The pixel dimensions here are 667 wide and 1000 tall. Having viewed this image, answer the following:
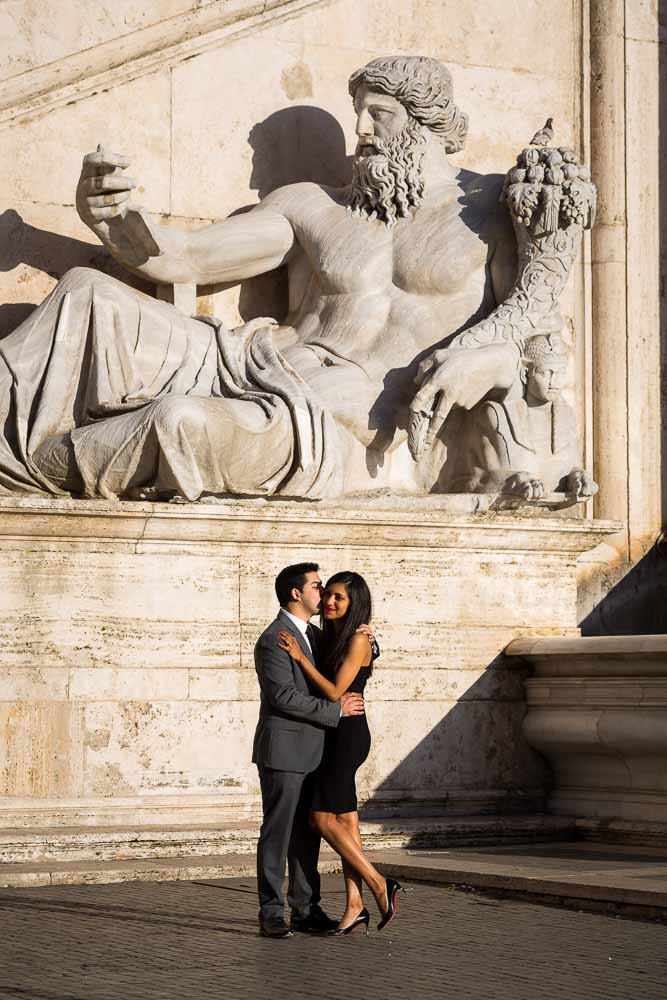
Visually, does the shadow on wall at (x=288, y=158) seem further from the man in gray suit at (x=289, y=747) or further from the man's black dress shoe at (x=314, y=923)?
the man's black dress shoe at (x=314, y=923)

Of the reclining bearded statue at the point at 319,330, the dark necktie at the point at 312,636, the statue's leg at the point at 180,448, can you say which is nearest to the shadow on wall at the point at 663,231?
the reclining bearded statue at the point at 319,330

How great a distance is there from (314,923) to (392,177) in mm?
4710

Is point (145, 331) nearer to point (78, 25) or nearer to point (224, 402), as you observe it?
point (224, 402)

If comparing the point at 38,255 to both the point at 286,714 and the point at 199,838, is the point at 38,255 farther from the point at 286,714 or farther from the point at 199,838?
the point at 286,714

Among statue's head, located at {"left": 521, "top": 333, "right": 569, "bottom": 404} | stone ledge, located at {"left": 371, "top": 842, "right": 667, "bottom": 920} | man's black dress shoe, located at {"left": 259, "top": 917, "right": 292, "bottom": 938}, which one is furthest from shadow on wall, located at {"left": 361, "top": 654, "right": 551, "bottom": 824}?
man's black dress shoe, located at {"left": 259, "top": 917, "right": 292, "bottom": 938}

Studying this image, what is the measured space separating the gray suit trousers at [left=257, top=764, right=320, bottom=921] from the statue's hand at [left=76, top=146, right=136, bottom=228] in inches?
148

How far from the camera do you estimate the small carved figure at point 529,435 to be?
9438 millimetres

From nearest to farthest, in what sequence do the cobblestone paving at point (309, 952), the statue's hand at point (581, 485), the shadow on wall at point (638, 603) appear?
the cobblestone paving at point (309, 952)
the statue's hand at point (581, 485)
the shadow on wall at point (638, 603)

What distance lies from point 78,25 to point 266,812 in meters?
5.41

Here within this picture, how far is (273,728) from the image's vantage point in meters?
6.13

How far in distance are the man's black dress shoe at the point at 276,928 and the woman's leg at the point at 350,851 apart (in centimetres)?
30

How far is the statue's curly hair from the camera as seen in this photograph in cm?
977

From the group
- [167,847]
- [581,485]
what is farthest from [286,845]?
[581,485]

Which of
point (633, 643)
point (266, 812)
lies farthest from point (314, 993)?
point (633, 643)
